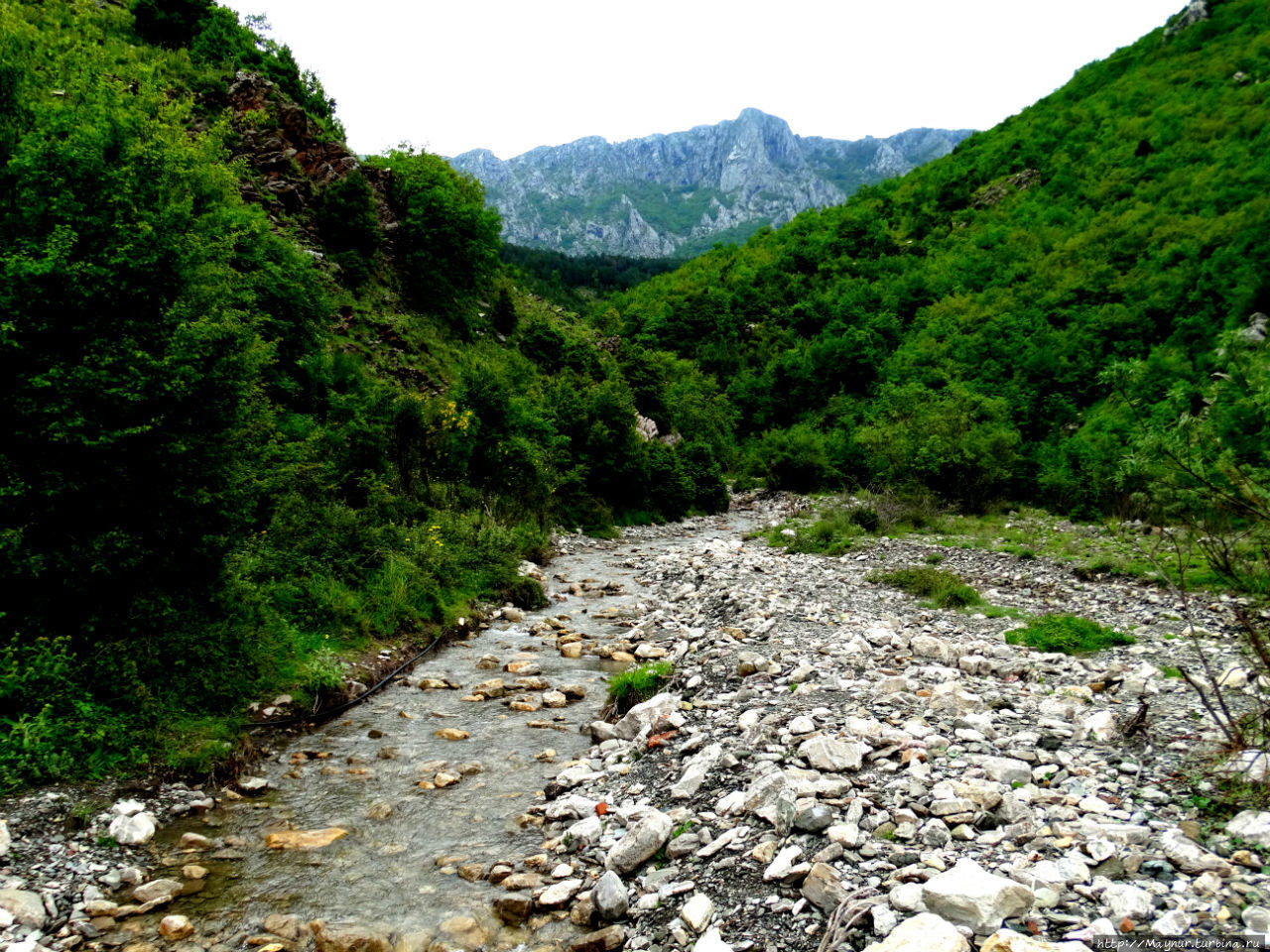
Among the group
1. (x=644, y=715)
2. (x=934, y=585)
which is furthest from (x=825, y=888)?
(x=934, y=585)

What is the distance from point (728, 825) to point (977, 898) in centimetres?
211

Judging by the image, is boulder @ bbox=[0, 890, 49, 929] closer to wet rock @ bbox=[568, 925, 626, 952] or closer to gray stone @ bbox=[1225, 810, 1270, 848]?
wet rock @ bbox=[568, 925, 626, 952]

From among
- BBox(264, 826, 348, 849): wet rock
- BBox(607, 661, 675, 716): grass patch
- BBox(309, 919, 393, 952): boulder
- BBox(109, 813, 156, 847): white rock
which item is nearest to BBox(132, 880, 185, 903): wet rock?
BBox(109, 813, 156, 847): white rock

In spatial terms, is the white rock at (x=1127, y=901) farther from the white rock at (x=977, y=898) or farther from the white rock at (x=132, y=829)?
the white rock at (x=132, y=829)

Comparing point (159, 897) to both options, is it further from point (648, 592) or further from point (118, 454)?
point (648, 592)

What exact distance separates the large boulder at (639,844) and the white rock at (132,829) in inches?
162

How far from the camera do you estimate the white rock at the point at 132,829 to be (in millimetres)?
5270

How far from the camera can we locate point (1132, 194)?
41.9 meters

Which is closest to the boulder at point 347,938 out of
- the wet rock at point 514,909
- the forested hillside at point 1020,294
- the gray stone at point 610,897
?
the wet rock at point 514,909

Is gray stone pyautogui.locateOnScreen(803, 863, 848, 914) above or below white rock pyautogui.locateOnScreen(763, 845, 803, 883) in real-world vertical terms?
above

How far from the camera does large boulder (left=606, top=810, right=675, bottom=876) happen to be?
485 centimetres

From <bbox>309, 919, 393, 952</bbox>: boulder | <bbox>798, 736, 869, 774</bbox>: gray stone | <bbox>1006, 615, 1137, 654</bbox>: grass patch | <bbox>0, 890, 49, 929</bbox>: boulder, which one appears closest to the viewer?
<bbox>0, 890, 49, 929</bbox>: boulder

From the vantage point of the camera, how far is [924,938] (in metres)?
3.05

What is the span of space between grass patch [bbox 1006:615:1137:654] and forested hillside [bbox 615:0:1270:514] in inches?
216
